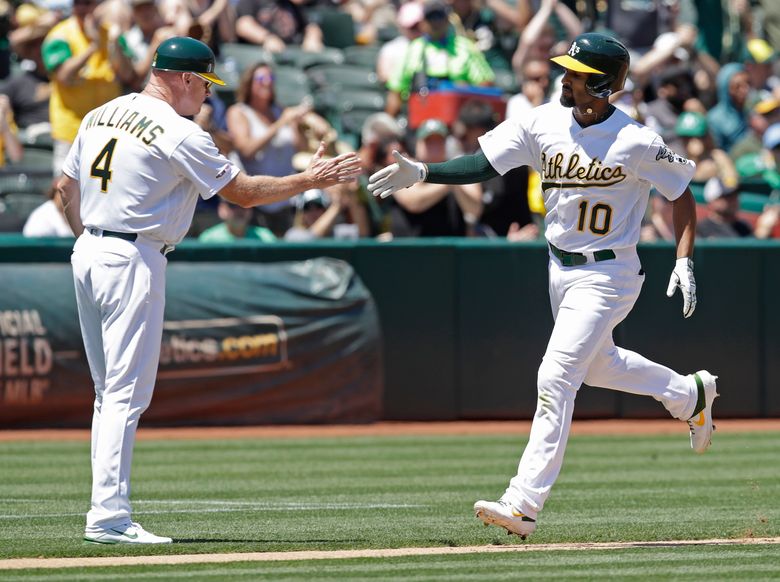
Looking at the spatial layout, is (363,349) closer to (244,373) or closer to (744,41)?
(244,373)

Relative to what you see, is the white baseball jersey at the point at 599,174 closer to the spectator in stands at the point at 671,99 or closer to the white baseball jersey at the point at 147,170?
the white baseball jersey at the point at 147,170

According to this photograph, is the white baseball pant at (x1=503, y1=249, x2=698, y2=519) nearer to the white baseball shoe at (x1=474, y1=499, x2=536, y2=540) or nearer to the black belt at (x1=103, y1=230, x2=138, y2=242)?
the white baseball shoe at (x1=474, y1=499, x2=536, y2=540)

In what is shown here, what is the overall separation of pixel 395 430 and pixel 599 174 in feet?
21.5

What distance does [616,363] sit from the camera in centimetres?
709

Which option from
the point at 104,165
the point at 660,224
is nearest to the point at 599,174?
the point at 104,165

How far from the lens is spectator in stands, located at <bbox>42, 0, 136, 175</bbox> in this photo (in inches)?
553

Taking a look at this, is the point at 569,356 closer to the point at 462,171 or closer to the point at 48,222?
the point at 462,171

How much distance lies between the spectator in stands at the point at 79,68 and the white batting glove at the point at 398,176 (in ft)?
25.0

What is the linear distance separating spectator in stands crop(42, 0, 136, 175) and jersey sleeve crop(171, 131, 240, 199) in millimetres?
7837

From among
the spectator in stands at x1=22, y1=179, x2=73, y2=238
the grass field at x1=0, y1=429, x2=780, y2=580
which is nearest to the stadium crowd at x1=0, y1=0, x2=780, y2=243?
the spectator in stands at x1=22, y1=179, x2=73, y2=238

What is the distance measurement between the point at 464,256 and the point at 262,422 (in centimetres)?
235

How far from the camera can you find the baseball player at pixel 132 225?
6.40 m

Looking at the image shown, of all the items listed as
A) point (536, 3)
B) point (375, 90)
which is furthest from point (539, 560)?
point (536, 3)

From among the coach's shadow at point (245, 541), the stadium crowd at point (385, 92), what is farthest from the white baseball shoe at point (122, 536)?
the stadium crowd at point (385, 92)
